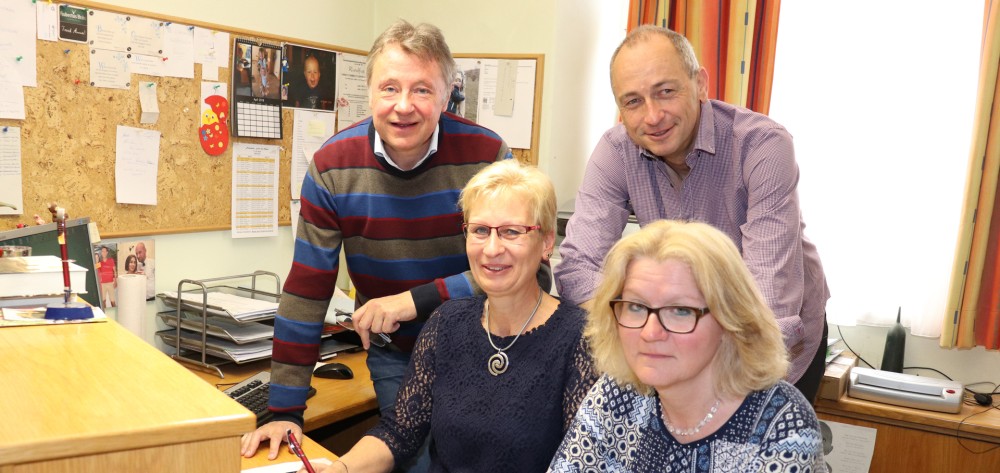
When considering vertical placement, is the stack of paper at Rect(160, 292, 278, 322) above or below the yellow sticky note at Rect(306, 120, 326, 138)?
below

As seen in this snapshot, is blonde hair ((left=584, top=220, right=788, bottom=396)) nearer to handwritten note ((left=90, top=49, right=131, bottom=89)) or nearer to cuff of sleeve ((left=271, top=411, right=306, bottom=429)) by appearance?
cuff of sleeve ((left=271, top=411, right=306, bottom=429))

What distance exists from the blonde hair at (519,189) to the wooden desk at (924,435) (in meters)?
1.59

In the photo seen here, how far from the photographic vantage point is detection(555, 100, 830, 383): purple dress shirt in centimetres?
164

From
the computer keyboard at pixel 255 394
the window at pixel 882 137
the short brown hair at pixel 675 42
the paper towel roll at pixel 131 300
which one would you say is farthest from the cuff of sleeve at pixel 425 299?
the window at pixel 882 137

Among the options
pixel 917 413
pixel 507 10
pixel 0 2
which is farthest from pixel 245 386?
pixel 917 413

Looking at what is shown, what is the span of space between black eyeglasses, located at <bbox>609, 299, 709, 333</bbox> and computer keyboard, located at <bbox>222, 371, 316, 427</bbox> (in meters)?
1.03

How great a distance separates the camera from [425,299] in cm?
184

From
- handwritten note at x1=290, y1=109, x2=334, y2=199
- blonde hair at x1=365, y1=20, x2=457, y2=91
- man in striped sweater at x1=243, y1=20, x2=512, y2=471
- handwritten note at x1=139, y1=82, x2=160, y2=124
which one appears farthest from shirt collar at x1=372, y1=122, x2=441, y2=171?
handwritten note at x1=290, y1=109, x2=334, y2=199

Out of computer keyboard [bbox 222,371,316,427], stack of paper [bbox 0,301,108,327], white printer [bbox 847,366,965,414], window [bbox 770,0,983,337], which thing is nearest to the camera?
stack of paper [bbox 0,301,108,327]

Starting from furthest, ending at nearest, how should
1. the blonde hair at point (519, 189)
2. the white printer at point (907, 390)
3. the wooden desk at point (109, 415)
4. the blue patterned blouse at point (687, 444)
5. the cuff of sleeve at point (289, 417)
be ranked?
the white printer at point (907, 390), the cuff of sleeve at point (289, 417), the blonde hair at point (519, 189), the blue patterned blouse at point (687, 444), the wooden desk at point (109, 415)

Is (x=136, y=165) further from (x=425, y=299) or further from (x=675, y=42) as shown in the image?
(x=675, y=42)

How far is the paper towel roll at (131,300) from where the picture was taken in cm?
250

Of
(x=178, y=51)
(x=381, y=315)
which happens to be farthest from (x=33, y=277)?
(x=178, y=51)

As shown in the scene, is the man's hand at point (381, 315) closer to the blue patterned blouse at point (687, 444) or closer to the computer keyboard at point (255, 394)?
the computer keyboard at point (255, 394)
